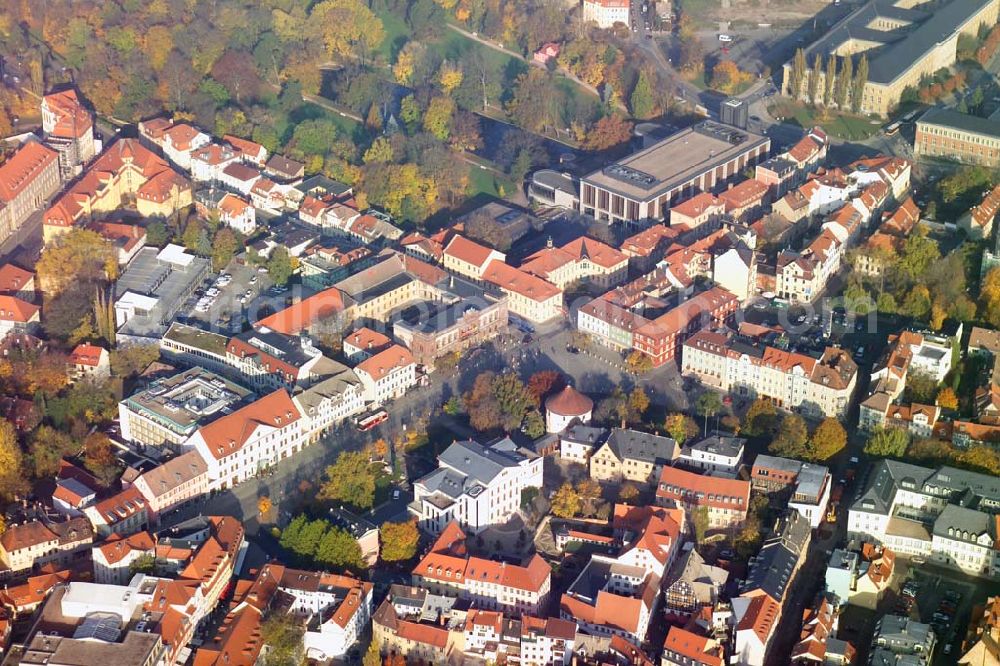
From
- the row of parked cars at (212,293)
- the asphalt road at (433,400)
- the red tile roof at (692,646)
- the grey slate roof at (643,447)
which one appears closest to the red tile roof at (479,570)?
the asphalt road at (433,400)

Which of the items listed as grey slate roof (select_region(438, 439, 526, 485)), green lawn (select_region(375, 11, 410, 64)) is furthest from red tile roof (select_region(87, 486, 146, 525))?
green lawn (select_region(375, 11, 410, 64))

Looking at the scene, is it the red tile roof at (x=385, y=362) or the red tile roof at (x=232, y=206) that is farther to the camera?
the red tile roof at (x=232, y=206)

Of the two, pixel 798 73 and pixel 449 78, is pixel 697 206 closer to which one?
pixel 798 73

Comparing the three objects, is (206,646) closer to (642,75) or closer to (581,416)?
(581,416)

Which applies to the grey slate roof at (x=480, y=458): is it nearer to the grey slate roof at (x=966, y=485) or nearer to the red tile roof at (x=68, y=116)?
the grey slate roof at (x=966, y=485)

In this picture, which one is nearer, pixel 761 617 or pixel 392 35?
pixel 761 617

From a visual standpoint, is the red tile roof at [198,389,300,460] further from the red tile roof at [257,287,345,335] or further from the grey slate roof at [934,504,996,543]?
the grey slate roof at [934,504,996,543]

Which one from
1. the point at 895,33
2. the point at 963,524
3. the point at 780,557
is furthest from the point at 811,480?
the point at 895,33
